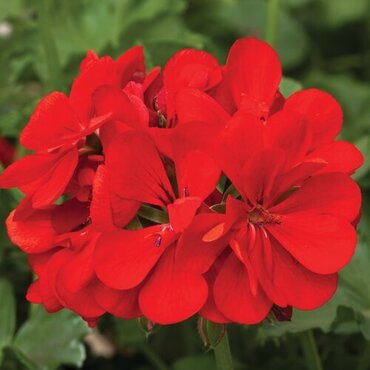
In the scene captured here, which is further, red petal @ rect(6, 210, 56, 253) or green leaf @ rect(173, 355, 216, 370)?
green leaf @ rect(173, 355, 216, 370)

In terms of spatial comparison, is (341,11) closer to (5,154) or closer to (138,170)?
(5,154)

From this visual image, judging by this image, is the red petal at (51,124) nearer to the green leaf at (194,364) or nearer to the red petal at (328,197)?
the red petal at (328,197)

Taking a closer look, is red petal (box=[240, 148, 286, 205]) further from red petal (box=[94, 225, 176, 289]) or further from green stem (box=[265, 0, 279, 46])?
green stem (box=[265, 0, 279, 46])

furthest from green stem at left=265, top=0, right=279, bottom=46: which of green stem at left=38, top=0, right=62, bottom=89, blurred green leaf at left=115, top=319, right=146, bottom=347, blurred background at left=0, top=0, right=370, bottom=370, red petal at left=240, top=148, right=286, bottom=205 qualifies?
red petal at left=240, top=148, right=286, bottom=205

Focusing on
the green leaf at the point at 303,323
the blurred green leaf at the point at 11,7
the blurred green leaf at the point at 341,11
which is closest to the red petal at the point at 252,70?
the green leaf at the point at 303,323

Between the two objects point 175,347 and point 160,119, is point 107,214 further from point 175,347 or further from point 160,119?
point 175,347

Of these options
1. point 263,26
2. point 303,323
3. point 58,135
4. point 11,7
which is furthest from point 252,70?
point 263,26

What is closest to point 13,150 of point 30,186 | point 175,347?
point 175,347

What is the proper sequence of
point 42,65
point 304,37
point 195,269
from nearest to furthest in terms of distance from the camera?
point 195,269 → point 42,65 → point 304,37
